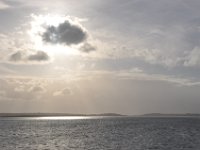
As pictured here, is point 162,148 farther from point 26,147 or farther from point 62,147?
point 26,147

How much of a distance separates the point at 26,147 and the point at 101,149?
635 inches

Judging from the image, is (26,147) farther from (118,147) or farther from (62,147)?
(118,147)

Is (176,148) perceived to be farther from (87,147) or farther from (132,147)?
(87,147)

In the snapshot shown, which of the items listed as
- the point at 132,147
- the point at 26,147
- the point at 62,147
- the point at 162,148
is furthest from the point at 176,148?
the point at 26,147

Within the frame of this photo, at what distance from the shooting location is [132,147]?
75.5 metres

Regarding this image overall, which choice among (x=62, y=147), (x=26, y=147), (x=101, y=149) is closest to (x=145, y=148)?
(x=101, y=149)

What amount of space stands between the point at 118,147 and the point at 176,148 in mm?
11550

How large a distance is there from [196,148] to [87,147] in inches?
863

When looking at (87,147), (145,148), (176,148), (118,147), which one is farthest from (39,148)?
(176,148)

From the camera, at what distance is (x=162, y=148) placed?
7475 centimetres

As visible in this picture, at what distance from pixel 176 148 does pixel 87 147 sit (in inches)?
711

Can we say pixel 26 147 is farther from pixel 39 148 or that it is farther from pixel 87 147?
pixel 87 147

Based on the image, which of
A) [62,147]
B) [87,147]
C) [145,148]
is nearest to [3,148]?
[62,147]

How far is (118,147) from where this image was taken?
7688 centimetres
